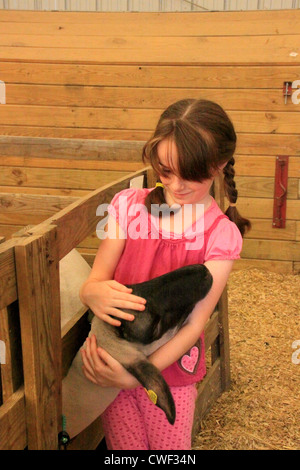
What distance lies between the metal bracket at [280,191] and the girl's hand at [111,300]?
3049 mm

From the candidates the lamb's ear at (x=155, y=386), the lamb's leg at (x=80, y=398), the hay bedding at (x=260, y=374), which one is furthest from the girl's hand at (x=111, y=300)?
the hay bedding at (x=260, y=374)

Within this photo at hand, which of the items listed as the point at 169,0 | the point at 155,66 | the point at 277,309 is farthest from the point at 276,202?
the point at 169,0

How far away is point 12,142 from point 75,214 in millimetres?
1828

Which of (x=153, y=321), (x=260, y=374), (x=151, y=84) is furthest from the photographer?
(x=151, y=84)

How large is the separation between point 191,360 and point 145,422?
209 millimetres

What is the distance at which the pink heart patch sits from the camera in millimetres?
1479

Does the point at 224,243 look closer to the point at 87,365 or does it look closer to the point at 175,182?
the point at 175,182

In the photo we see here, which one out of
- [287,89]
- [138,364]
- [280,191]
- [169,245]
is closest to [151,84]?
[287,89]

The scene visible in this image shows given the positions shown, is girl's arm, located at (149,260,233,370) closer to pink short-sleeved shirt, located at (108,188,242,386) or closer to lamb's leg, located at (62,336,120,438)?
pink short-sleeved shirt, located at (108,188,242,386)

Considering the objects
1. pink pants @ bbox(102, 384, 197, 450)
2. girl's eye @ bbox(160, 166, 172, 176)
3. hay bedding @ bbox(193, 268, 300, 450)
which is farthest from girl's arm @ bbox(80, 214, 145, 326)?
hay bedding @ bbox(193, 268, 300, 450)

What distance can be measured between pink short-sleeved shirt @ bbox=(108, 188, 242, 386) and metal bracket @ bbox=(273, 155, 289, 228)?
2799 mm

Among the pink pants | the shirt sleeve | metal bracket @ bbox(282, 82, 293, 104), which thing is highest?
metal bracket @ bbox(282, 82, 293, 104)

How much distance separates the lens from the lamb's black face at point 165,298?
3.99 ft

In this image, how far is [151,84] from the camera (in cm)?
415
